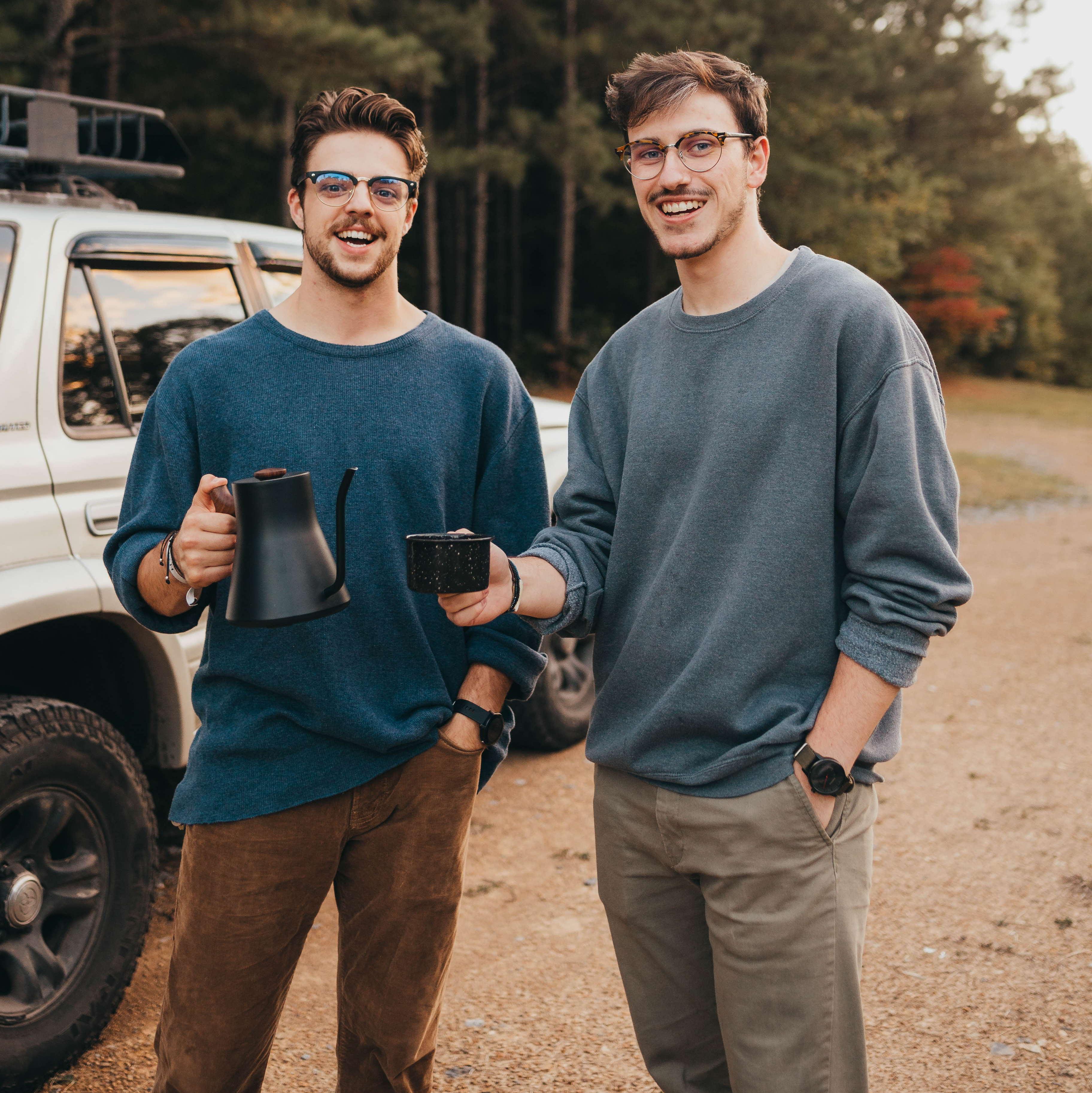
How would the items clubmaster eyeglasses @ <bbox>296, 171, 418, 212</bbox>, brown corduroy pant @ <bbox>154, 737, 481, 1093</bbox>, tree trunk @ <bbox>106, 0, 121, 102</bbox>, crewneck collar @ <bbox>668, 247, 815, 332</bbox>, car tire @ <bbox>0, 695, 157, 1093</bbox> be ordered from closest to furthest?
1. crewneck collar @ <bbox>668, 247, 815, 332</bbox>
2. brown corduroy pant @ <bbox>154, 737, 481, 1093</bbox>
3. clubmaster eyeglasses @ <bbox>296, 171, 418, 212</bbox>
4. car tire @ <bbox>0, 695, 157, 1093</bbox>
5. tree trunk @ <bbox>106, 0, 121, 102</bbox>

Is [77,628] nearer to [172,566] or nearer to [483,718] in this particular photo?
[172,566]

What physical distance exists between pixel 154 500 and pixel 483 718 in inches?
30.3

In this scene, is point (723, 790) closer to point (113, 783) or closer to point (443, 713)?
point (443, 713)

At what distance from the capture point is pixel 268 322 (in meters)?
2.24

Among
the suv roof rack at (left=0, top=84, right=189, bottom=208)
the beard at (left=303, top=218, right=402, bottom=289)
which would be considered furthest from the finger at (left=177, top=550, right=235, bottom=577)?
the suv roof rack at (left=0, top=84, right=189, bottom=208)

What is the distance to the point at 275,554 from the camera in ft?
6.18

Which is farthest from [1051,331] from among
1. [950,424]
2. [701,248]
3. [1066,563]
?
[701,248]

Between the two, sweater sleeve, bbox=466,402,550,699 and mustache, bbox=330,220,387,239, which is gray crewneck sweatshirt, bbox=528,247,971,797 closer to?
sweater sleeve, bbox=466,402,550,699

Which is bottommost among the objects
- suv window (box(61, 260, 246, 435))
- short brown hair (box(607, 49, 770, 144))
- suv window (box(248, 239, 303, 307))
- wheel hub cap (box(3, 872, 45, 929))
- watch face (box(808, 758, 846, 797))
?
wheel hub cap (box(3, 872, 45, 929))

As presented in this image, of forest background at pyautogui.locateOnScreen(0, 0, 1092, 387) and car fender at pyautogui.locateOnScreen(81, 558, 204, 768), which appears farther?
forest background at pyautogui.locateOnScreen(0, 0, 1092, 387)

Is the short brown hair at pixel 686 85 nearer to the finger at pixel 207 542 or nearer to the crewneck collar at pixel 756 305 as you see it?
the crewneck collar at pixel 756 305

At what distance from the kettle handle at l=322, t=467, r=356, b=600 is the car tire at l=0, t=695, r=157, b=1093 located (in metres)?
1.23

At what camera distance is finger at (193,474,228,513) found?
1931 millimetres

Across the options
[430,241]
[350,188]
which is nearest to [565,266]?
[430,241]
